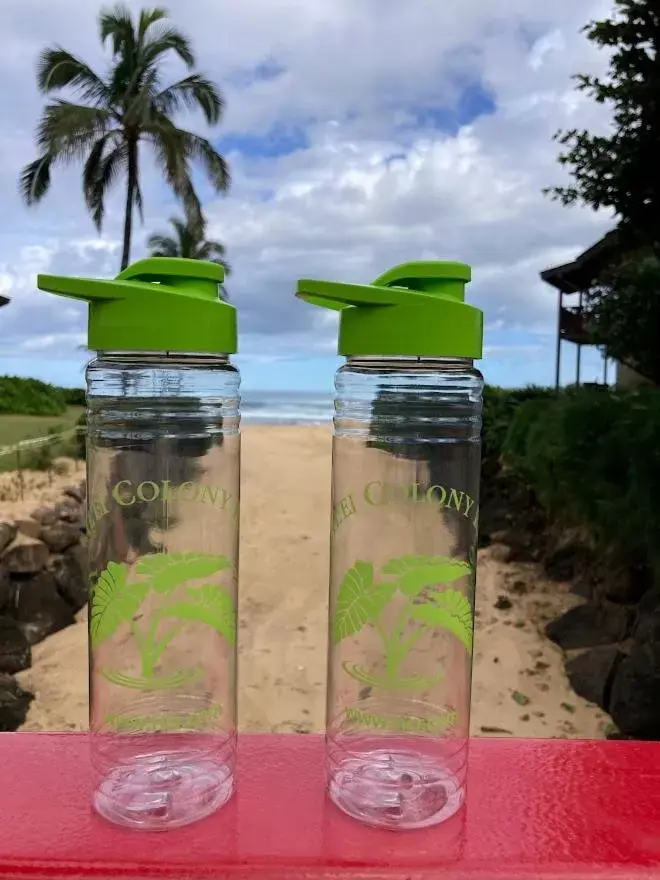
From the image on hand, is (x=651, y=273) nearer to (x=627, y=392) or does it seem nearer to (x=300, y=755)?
(x=627, y=392)

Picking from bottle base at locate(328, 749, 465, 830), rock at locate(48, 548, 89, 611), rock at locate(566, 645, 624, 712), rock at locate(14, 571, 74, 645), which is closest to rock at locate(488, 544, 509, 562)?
rock at locate(566, 645, 624, 712)

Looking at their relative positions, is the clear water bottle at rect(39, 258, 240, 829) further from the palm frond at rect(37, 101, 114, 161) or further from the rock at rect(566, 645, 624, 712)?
the palm frond at rect(37, 101, 114, 161)

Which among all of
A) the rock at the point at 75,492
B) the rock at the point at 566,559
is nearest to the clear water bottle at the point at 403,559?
the rock at the point at 566,559

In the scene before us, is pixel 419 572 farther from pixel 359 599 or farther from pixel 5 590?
pixel 5 590

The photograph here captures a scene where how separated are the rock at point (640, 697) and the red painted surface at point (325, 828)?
145 inches

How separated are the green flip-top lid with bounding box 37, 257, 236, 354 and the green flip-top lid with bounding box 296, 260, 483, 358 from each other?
0.11 m

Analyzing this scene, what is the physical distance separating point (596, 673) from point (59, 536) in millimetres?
4861

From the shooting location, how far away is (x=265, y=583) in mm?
7590

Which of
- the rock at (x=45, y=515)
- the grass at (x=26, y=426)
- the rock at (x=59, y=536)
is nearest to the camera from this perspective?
the rock at (x=59, y=536)

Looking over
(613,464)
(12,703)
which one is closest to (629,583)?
(613,464)

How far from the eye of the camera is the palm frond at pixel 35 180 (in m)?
14.1

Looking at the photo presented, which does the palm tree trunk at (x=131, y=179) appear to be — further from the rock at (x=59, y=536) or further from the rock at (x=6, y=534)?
the rock at (x=6, y=534)

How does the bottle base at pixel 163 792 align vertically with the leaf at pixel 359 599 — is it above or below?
below

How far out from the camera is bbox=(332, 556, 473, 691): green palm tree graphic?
94 centimetres
